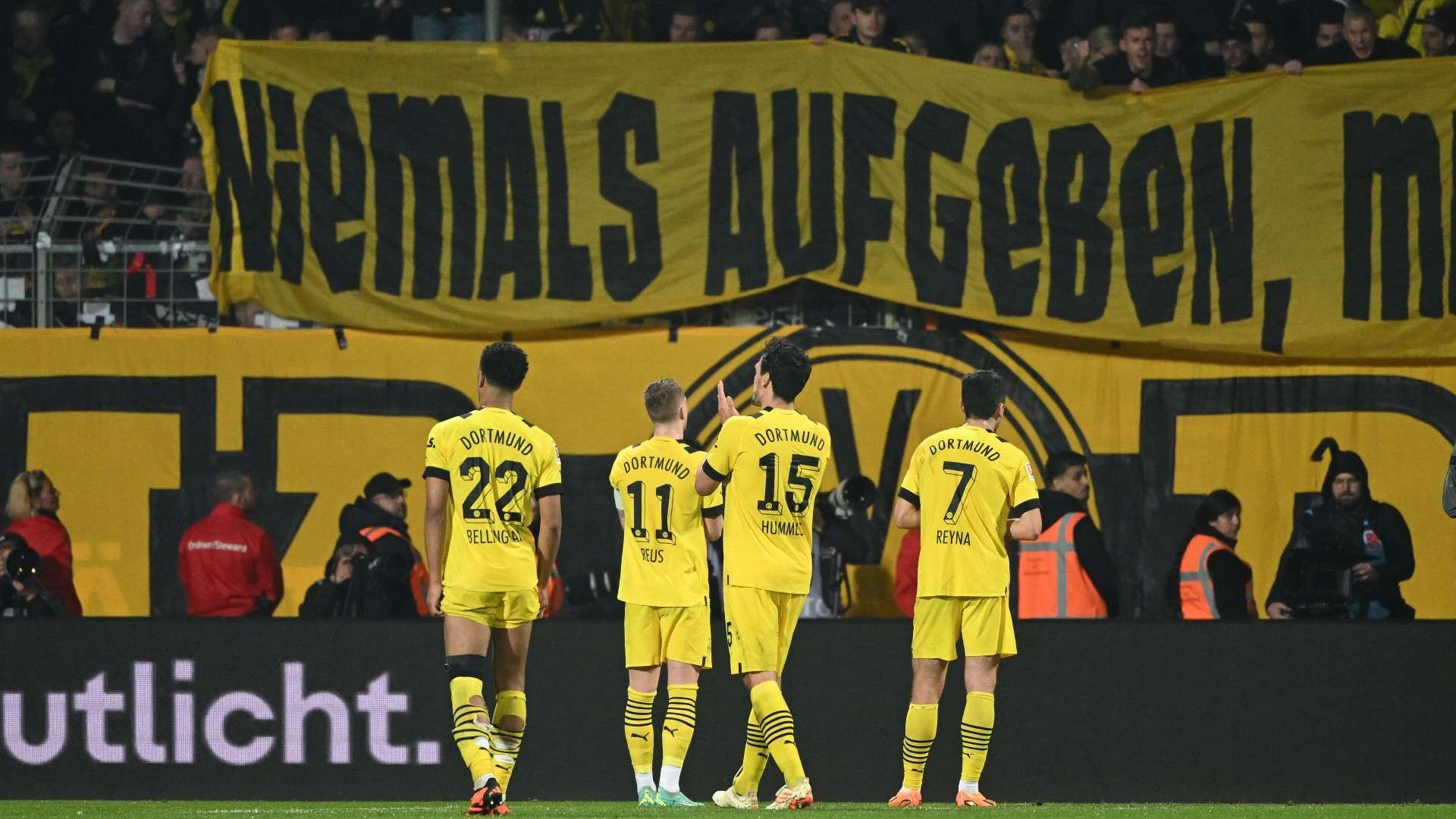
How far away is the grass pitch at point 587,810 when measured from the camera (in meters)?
7.45

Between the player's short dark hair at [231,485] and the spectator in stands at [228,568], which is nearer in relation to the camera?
the spectator in stands at [228,568]

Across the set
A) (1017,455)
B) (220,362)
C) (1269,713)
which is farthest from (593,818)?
(220,362)

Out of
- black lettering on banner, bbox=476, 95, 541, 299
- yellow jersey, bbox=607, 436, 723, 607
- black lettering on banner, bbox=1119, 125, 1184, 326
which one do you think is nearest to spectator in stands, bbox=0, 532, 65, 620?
black lettering on banner, bbox=476, 95, 541, 299

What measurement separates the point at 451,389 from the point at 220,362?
1.39 m

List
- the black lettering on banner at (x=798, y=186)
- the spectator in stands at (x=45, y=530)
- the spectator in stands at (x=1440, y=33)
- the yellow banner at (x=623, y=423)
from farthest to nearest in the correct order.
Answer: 1. the spectator in stands at (x=1440, y=33)
2. the yellow banner at (x=623, y=423)
3. the black lettering on banner at (x=798, y=186)
4. the spectator in stands at (x=45, y=530)

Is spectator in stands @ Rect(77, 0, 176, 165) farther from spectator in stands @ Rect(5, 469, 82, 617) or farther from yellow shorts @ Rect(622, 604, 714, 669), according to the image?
→ yellow shorts @ Rect(622, 604, 714, 669)

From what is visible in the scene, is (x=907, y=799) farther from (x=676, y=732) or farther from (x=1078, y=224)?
(x=1078, y=224)

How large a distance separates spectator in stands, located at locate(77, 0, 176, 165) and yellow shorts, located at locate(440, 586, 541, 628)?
22.3 ft

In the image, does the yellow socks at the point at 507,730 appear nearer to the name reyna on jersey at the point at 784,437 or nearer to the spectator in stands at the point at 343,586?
the name reyna on jersey at the point at 784,437

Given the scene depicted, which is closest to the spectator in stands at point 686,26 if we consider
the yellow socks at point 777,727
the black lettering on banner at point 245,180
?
the black lettering on banner at point 245,180

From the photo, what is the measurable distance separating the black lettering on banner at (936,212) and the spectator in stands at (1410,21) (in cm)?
275

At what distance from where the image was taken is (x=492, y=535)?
275 inches

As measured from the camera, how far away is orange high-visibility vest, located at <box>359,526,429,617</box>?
33.4 ft

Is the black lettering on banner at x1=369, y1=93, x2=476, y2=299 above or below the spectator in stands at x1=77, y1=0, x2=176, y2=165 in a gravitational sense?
below
